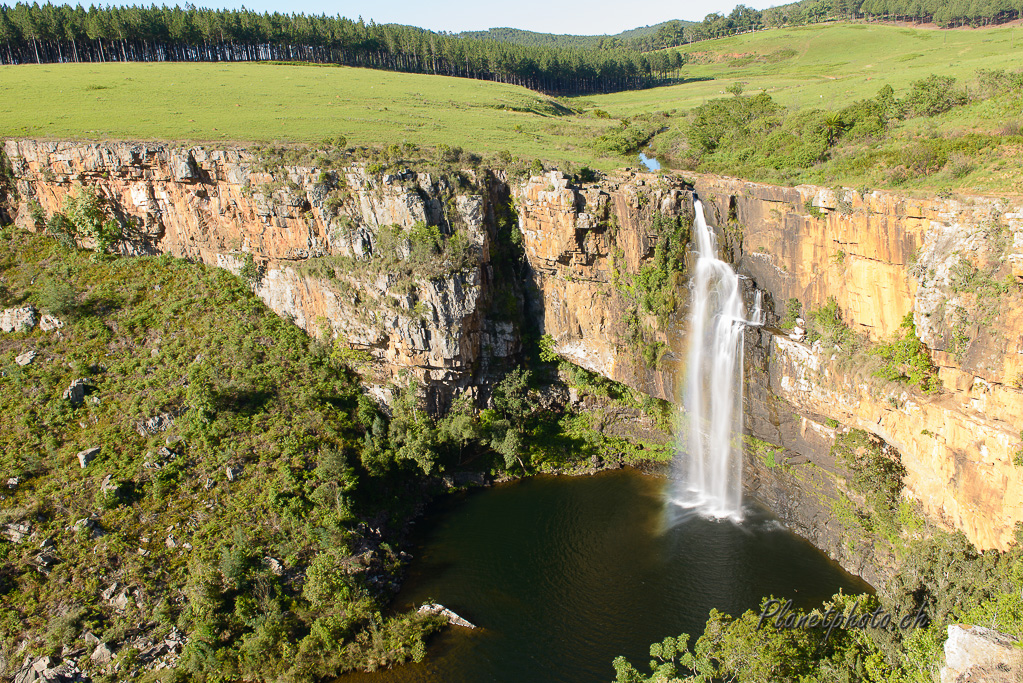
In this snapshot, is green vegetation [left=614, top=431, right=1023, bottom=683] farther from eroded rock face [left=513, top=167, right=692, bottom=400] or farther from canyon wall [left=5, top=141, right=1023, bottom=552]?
eroded rock face [left=513, top=167, right=692, bottom=400]

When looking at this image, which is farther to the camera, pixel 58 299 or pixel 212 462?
pixel 58 299

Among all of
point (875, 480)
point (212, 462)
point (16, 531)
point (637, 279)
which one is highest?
point (637, 279)

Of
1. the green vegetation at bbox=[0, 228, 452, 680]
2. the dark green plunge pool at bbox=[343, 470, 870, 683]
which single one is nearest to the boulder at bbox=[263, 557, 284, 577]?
the green vegetation at bbox=[0, 228, 452, 680]

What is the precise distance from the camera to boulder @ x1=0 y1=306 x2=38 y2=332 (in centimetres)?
3123

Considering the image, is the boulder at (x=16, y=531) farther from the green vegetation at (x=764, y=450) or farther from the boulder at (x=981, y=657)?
the green vegetation at (x=764, y=450)

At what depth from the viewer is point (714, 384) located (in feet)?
98.3

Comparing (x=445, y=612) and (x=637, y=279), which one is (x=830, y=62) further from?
(x=445, y=612)

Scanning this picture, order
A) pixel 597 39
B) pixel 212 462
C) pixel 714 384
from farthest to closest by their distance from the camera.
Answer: pixel 597 39, pixel 714 384, pixel 212 462

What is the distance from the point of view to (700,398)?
30.8 metres

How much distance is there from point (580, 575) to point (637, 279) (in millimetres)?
14302

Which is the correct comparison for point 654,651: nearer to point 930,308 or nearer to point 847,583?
point 847,583

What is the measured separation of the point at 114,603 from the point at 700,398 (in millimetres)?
25842

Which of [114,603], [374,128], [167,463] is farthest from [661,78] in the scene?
[114,603]

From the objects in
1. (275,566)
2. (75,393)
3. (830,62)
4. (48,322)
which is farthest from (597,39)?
(275,566)
